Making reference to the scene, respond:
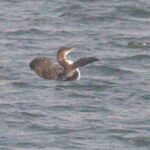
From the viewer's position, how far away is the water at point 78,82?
17.6 metres

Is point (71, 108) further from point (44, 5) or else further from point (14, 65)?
point (44, 5)

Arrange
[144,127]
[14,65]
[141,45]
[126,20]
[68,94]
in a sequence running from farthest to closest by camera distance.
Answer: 1. [126,20]
2. [141,45]
3. [14,65]
4. [68,94]
5. [144,127]

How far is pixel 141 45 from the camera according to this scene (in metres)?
23.7

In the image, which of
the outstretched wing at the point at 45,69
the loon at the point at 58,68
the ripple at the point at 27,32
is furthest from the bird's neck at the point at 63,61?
the ripple at the point at 27,32

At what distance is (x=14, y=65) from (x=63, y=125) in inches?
156

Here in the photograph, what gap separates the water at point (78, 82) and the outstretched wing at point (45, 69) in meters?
0.12

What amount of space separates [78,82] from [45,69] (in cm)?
55

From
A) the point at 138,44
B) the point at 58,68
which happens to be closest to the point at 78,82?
the point at 58,68

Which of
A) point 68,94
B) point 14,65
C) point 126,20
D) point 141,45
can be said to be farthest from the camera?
point 126,20

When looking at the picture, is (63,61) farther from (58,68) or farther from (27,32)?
(27,32)

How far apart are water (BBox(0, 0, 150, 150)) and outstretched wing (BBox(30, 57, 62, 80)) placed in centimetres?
12

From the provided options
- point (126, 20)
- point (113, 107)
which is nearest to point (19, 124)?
point (113, 107)

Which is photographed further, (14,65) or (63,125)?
(14,65)

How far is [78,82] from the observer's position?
20.7m
